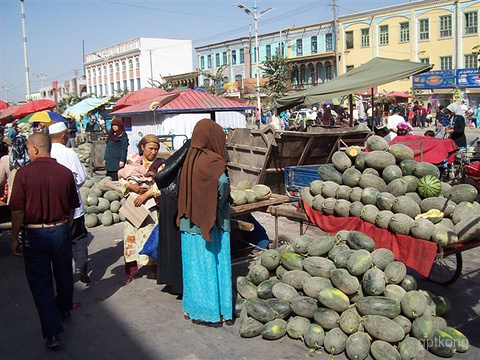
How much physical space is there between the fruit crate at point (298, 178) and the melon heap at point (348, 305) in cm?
264

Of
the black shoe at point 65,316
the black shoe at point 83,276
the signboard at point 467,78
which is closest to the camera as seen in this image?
the black shoe at point 65,316

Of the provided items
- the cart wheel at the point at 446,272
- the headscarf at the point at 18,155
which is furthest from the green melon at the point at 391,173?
the headscarf at the point at 18,155

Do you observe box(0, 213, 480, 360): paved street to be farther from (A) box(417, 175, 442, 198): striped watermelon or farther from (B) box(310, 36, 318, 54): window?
(B) box(310, 36, 318, 54): window

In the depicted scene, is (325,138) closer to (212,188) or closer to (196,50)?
(212,188)

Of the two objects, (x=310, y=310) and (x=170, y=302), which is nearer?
(x=310, y=310)

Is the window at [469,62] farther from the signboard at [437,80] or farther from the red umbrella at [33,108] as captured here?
the red umbrella at [33,108]

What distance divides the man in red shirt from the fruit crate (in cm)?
417

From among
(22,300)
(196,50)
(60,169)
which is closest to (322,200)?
(60,169)

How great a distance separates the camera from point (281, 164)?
31.0ft

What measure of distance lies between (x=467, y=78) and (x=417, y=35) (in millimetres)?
7884

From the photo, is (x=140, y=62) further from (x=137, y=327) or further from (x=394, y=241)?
(x=394, y=241)

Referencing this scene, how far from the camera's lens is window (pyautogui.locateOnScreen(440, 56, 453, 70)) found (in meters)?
42.1

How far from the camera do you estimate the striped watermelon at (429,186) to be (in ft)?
16.8

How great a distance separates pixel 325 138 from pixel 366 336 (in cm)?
592
